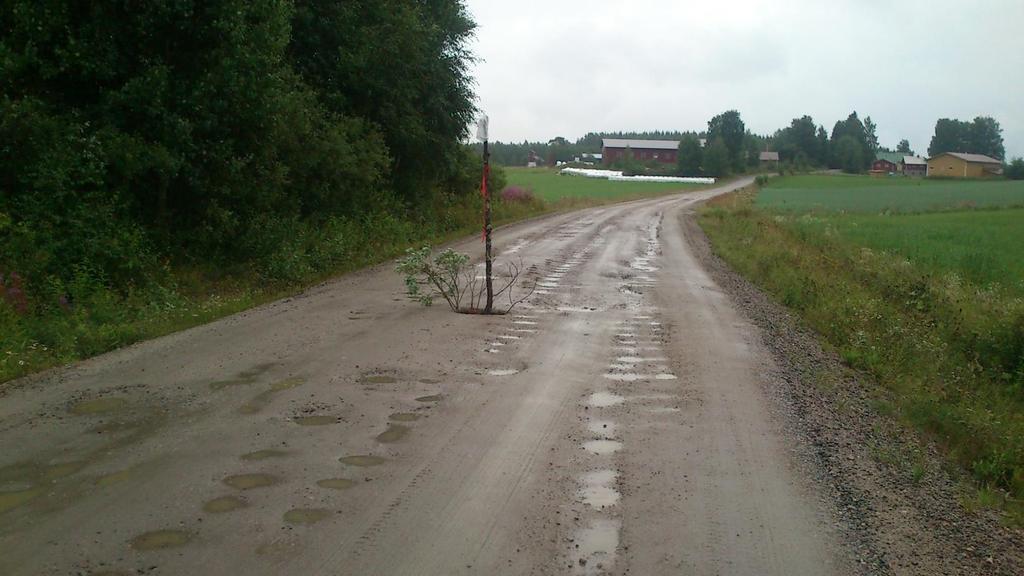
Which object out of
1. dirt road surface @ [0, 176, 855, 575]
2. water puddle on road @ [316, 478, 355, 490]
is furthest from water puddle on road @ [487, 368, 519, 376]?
water puddle on road @ [316, 478, 355, 490]

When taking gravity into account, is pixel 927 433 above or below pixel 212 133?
below

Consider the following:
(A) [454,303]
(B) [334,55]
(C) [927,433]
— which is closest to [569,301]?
(A) [454,303]

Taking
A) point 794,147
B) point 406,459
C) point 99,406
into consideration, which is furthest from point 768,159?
point 406,459

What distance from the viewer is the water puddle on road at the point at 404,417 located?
259 inches

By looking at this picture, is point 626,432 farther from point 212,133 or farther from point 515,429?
point 212,133

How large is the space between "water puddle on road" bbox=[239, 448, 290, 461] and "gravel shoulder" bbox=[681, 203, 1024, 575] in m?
3.71

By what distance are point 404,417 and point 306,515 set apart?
6.58 ft

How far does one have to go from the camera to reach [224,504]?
4.80 m

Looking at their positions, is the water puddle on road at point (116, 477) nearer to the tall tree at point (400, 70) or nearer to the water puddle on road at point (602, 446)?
the water puddle on road at point (602, 446)

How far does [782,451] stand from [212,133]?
11465 millimetres

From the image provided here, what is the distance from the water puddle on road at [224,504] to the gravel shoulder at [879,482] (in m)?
3.54

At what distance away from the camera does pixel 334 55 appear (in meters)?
21.0

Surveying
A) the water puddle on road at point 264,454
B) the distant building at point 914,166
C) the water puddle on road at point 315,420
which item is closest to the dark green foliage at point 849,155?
the distant building at point 914,166

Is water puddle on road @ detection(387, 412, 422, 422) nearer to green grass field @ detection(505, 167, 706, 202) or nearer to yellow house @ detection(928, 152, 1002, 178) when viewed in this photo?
green grass field @ detection(505, 167, 706, 202)
